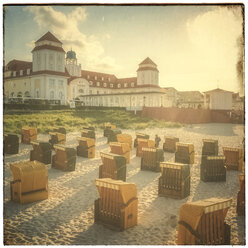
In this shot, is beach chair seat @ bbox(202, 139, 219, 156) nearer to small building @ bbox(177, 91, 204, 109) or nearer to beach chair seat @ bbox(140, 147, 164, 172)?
beach chair seat @ bbox(140, 147, 164, 172)

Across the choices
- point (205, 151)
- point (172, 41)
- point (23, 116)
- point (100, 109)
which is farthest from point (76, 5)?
point (100, 109)

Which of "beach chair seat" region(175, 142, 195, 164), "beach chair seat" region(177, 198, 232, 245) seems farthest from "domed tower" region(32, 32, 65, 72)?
"beach chair seat" region(177, 198, 232, 245)

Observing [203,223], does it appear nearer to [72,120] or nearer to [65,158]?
[65,158]

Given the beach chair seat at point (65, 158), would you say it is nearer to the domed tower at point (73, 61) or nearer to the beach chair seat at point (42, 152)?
the beach chair seat at point (42, 152)

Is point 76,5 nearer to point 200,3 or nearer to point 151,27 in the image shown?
point 151,27

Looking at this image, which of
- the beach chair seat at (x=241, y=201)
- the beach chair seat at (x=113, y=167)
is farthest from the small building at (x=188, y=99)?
the beach chair seat at (x=241, y=201)

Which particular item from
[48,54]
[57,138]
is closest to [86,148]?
[57,138]

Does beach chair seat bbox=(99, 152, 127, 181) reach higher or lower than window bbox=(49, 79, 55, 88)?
lower
